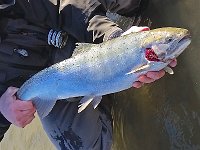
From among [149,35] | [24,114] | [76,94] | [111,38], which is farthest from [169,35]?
[24,114]

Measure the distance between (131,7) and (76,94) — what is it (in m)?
0.66

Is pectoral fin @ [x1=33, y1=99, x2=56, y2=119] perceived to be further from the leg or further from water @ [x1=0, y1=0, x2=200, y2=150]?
water @ [x1=0, y1=0, x2=200, y2=150]

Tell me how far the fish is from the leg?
359 mm

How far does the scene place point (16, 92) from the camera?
2.33 meters

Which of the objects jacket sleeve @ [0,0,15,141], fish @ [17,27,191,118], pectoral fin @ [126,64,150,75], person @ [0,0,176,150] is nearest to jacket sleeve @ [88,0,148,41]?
person @ [0,0,176,150]

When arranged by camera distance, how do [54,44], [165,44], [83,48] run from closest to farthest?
[165,44] < [83,48] < [54,44]

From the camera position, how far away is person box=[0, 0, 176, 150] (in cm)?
229

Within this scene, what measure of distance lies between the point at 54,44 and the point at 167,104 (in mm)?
634

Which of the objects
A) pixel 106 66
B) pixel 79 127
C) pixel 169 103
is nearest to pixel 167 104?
pixel 169 103

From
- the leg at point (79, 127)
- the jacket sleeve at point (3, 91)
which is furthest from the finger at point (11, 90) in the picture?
the leg at point (79, 127)

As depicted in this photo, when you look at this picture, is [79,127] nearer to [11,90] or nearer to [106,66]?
[11,90]

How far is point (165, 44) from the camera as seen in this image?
1743mm

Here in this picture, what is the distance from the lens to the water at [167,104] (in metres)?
2.29

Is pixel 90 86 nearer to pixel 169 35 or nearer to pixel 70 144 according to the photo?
pixel 169 35
